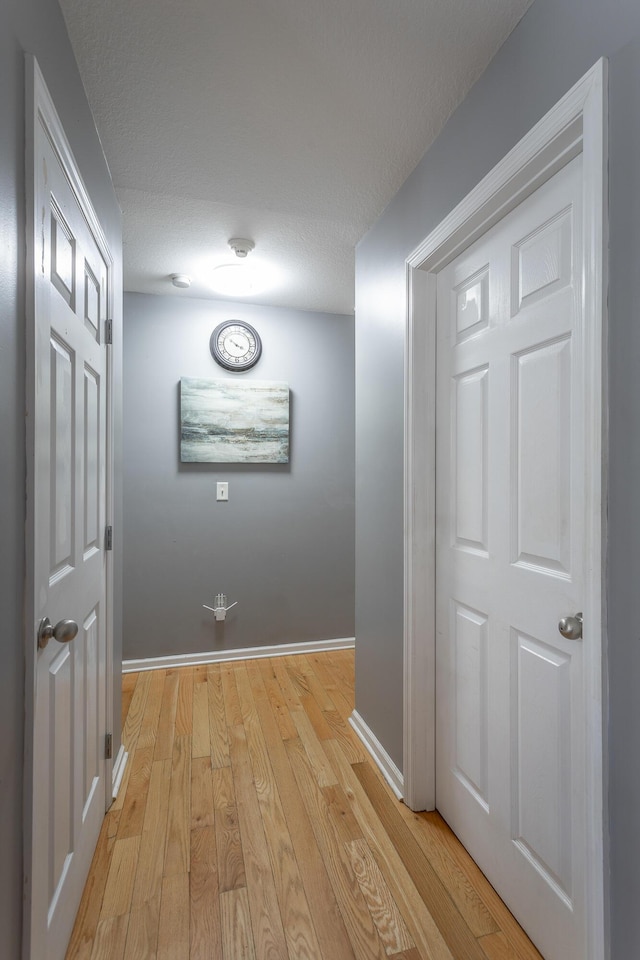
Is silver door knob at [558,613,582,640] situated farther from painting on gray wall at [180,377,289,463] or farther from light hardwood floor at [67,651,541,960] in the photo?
painting on gray wall at [180,377,289,463]

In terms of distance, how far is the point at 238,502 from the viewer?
3158 mm

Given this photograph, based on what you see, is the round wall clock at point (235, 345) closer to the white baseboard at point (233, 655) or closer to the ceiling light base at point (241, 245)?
the ceiling light base at point (241, 245)

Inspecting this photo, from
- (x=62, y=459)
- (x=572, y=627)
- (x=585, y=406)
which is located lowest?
(x=572, y=627)

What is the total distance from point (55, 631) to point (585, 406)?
1.26m

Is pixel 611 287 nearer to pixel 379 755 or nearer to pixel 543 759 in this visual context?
pixel 543 759

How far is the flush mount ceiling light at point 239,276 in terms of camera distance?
7.82 feet

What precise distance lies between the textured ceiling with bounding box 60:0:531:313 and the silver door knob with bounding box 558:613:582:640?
4.95 feet

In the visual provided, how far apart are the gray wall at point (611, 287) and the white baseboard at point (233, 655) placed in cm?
132

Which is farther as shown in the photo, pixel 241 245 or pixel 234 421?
pixel 234 421

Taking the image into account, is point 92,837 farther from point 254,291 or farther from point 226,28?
point 254,291

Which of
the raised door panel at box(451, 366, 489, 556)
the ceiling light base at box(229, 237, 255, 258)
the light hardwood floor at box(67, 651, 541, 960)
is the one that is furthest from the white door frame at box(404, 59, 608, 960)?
the ceiling light base at box(229, 237, 255, 258)

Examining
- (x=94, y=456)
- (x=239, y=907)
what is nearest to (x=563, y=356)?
(x=94, y=456)

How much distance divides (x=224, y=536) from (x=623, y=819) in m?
2.58

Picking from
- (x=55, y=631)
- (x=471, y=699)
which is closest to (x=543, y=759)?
(x=471, y=699)
